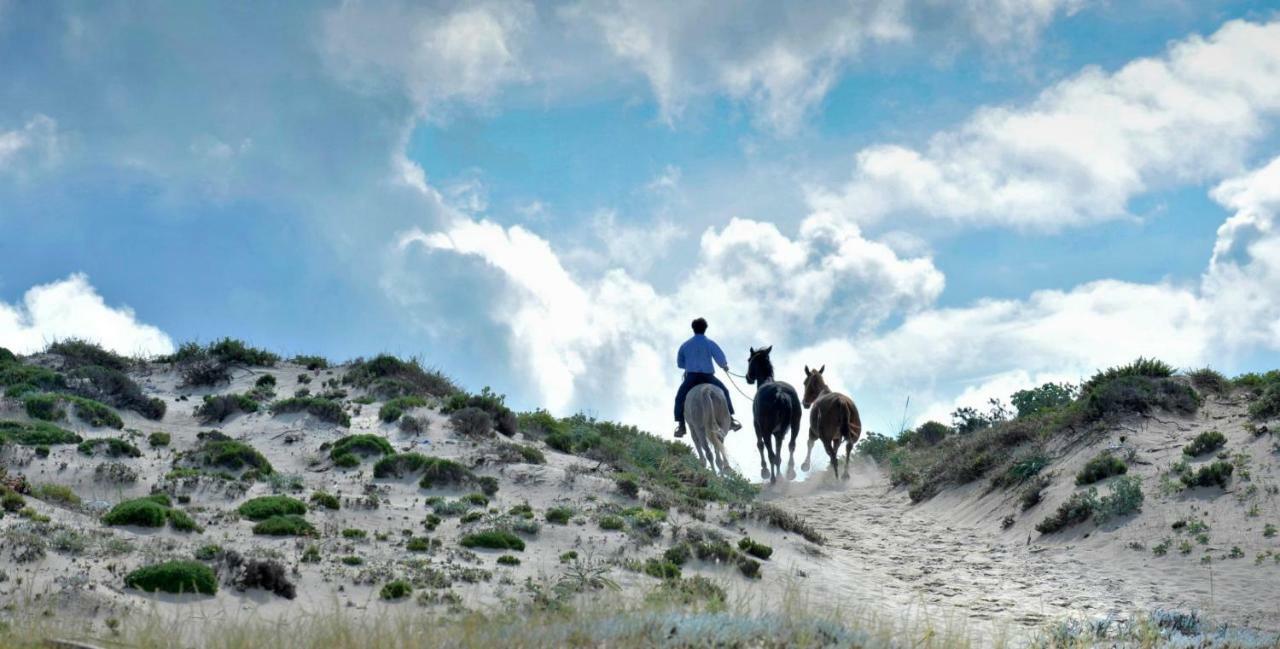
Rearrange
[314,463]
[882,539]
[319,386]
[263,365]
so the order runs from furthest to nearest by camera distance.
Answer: [263,365]
[319,386]
[314,463]
[882,539]

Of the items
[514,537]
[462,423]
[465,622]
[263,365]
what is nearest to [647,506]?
[514,537]

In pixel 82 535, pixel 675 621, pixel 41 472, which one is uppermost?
pixel 41 472

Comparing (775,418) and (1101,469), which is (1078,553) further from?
(775,418)

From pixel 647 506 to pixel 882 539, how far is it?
5.15m

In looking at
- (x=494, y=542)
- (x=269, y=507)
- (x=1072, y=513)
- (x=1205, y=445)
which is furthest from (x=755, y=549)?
(x=1205, y=445)

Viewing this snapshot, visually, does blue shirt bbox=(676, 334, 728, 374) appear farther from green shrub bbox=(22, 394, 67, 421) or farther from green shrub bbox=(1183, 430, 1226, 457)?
green shrub bbox=(22, 394, 67, 421)

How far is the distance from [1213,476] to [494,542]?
12425mm

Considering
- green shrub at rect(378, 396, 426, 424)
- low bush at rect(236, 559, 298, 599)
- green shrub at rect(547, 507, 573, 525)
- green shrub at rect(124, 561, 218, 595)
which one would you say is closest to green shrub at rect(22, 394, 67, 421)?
green shrub at rect(378, 396, 426, 424)

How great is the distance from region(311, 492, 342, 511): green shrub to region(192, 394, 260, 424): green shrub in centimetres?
1171

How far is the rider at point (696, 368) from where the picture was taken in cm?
2931

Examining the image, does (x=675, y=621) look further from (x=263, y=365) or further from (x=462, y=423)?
(x=263, y=365)

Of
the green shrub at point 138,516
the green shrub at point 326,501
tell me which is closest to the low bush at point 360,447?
the green shrub at point 326,501

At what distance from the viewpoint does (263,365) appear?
1404 inches

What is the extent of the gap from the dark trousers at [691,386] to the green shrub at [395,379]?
7.52 meters
